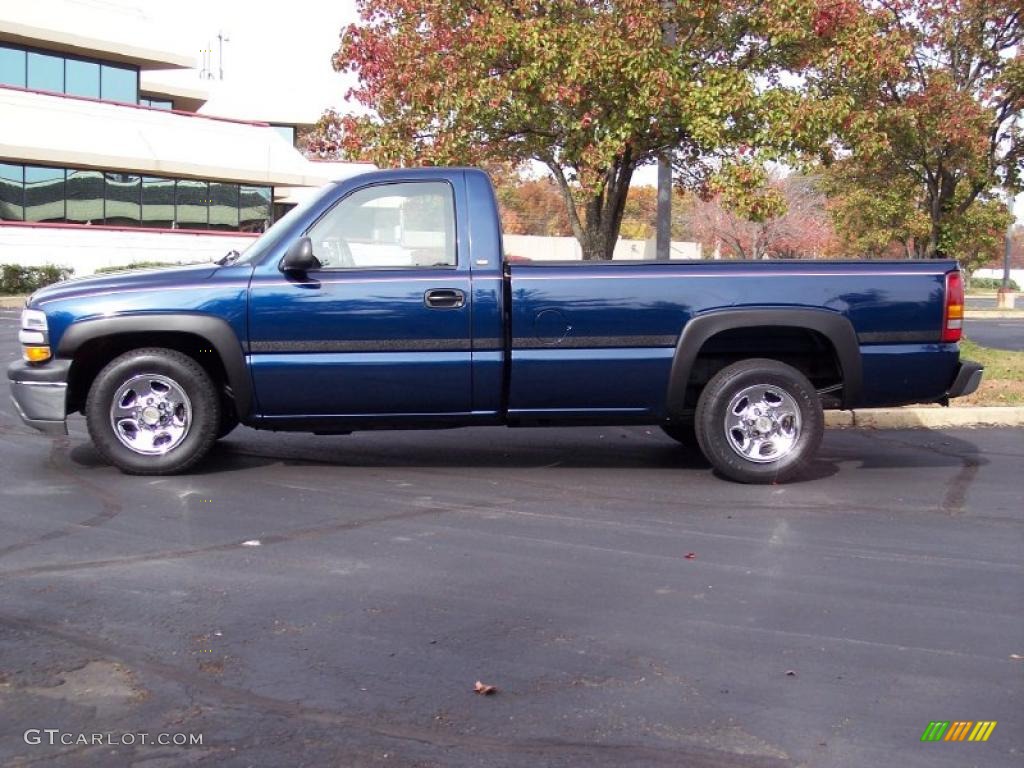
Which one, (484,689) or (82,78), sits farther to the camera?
(82,78)

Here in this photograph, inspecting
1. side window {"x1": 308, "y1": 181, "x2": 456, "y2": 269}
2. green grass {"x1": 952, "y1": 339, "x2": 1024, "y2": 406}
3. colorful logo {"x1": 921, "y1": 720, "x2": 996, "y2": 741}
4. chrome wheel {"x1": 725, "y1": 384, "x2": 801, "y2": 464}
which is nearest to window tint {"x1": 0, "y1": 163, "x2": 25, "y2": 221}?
green grass {"x1": 952, "y1": 339, "x2": 1024, "y2": 406}

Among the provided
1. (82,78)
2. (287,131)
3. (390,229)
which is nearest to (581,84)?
(390,229)

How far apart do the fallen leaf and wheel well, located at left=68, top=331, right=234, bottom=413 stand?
12.7 ft

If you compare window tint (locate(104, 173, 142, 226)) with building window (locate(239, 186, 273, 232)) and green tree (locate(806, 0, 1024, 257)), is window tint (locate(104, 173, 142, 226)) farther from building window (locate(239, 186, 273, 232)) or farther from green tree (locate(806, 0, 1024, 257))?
green tree (locate(806, 0, 1024, 257))

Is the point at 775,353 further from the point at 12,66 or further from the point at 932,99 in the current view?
the point at 12,66

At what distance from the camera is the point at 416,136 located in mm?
12430

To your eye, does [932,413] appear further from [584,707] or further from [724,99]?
[584,707]

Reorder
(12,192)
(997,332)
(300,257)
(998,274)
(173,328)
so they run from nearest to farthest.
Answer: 1. (300,257)
2. (173,328)
3. (997,332)
4. (12,192)
5. (998,274)

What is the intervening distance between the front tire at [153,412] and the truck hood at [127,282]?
0.43 meters

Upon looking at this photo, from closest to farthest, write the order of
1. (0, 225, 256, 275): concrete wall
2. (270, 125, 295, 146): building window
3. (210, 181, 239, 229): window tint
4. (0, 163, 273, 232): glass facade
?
(0, 225, 256, 275): concrete wall < (0, 163, 273, 232): glass facade < (210, 181, 239, 229): window tint < (270, 125, 295, 146): building window

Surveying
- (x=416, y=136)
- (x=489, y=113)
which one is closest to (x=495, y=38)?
(x=489, y=113)

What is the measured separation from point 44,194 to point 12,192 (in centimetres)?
93

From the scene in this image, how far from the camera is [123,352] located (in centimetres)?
736

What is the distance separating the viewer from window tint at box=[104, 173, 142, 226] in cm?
3475
